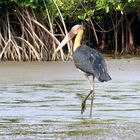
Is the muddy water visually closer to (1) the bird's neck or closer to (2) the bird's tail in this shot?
(2) the bird's tail

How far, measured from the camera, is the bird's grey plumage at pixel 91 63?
1012 cm

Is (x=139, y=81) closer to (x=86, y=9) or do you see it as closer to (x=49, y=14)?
(x=49, y=14)

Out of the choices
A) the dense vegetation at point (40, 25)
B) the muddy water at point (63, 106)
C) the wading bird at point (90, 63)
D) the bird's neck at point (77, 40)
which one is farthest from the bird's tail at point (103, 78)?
the dense vegetation at point (40, 25)

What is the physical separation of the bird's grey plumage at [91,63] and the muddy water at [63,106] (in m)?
0.53

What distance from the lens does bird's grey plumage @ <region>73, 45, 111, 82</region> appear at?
1012 cm

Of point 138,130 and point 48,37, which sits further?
point 48,37

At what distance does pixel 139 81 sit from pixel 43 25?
33.4 ft

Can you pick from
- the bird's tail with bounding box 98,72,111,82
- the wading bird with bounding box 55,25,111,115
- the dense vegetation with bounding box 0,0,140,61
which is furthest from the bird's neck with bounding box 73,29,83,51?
the dense vegetation with bounding box 0,0,140,61

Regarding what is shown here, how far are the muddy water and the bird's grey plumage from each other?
0.53 m

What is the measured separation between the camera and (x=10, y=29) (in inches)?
944

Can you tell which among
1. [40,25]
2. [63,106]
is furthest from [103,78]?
[40,25]

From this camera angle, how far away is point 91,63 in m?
10.2

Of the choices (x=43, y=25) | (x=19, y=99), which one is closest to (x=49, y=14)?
(x=43, y=25)

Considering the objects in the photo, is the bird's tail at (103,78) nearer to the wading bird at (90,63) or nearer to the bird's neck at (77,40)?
the wading bird at (90,63)
